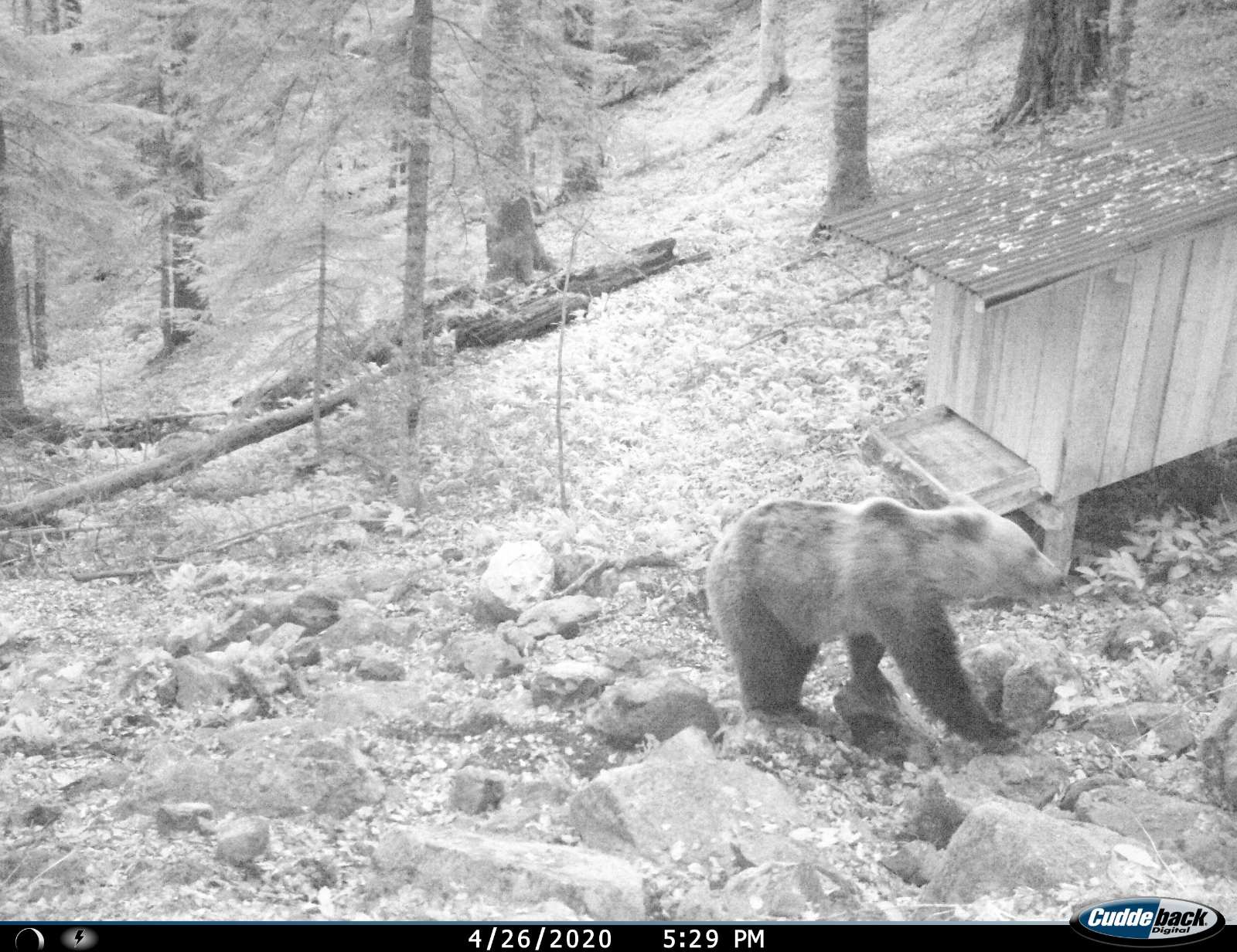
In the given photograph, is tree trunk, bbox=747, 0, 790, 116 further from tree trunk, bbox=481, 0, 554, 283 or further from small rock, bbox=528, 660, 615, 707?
small rock, bbox=528, 660, 615, 707

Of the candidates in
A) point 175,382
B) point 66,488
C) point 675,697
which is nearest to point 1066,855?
point 675,697

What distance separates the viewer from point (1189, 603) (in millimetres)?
7555

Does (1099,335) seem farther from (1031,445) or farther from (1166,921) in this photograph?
(1166,921)

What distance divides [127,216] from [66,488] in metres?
7.27

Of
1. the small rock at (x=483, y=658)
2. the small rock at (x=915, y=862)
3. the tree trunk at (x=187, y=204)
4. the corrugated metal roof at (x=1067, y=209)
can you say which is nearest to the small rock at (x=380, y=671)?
the small rock at (x=483, y=658)

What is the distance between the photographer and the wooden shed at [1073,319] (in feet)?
24.2

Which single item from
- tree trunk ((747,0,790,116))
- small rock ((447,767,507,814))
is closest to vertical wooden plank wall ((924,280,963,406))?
small rock ((447,767,507,814))

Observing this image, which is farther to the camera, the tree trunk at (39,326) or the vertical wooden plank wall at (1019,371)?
the tree trunk at (39,326)

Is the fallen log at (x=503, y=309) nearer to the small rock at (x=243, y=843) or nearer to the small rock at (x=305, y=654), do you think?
the small rock at (x=305, y=654)

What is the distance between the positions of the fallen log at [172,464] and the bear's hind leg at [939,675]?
7.73 meters

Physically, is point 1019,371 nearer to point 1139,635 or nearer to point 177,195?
point 1139,635

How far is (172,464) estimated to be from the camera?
12.2 meters

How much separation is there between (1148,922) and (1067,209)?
5.68 m

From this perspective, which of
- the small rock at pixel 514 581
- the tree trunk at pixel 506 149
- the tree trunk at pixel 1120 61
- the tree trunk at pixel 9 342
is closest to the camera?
the small rock at pixel 514 581
